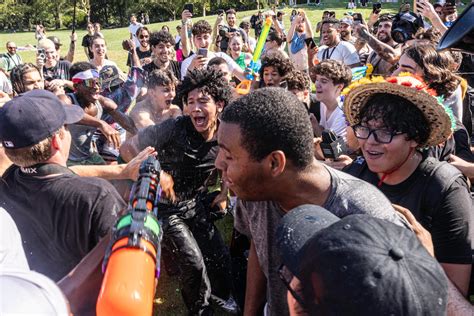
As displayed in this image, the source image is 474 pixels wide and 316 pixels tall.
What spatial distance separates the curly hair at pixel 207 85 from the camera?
384 cm

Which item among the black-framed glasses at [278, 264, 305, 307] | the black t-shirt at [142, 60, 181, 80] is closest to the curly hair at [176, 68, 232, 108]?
the black-framed glasses at [278, 264, 305, 307]

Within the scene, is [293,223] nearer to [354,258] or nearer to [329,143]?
[354,258]

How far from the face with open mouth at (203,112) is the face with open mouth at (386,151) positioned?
1.59 meters

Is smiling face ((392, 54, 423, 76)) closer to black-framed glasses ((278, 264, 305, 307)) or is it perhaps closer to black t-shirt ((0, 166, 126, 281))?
black t-shirt ((0, 166, 126, 281))

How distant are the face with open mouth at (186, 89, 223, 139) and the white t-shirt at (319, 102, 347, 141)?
1.21m

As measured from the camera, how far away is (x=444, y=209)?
2.11 metres

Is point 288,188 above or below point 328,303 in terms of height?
below

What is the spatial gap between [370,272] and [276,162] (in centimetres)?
90

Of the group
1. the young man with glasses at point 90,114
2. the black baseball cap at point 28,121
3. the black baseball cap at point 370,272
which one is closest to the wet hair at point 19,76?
the young man with glasses at point 90,114

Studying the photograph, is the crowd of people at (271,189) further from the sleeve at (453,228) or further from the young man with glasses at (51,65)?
the young man with glasses at (51,65)

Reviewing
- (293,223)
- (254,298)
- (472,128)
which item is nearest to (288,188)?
(293,223)

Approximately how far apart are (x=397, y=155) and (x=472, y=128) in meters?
2.46

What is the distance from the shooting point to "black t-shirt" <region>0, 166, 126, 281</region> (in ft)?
6.89

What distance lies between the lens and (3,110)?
224 cm
